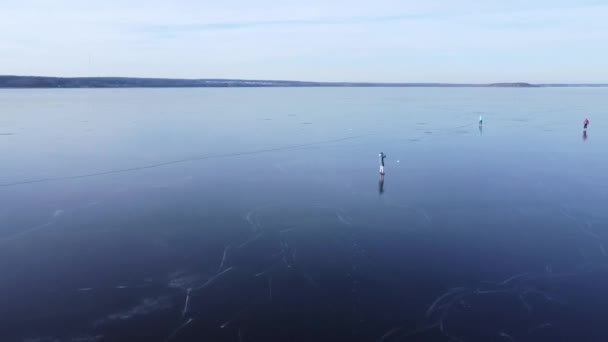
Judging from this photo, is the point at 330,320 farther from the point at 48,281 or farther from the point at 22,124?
the point at 22,124

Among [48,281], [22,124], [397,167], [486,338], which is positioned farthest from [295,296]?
[22,124]

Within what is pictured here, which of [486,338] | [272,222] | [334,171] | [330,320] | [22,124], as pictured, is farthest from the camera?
[22,124]

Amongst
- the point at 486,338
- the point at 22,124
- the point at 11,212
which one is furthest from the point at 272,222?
the point at 22,124

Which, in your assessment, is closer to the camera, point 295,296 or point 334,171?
point 295,296

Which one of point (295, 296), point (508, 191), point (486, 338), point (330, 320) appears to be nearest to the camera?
point (486, 338)

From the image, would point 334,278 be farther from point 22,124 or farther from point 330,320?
point 22,124

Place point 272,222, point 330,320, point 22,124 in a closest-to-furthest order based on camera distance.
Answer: point 330,320, point 272,222, point 22,124
